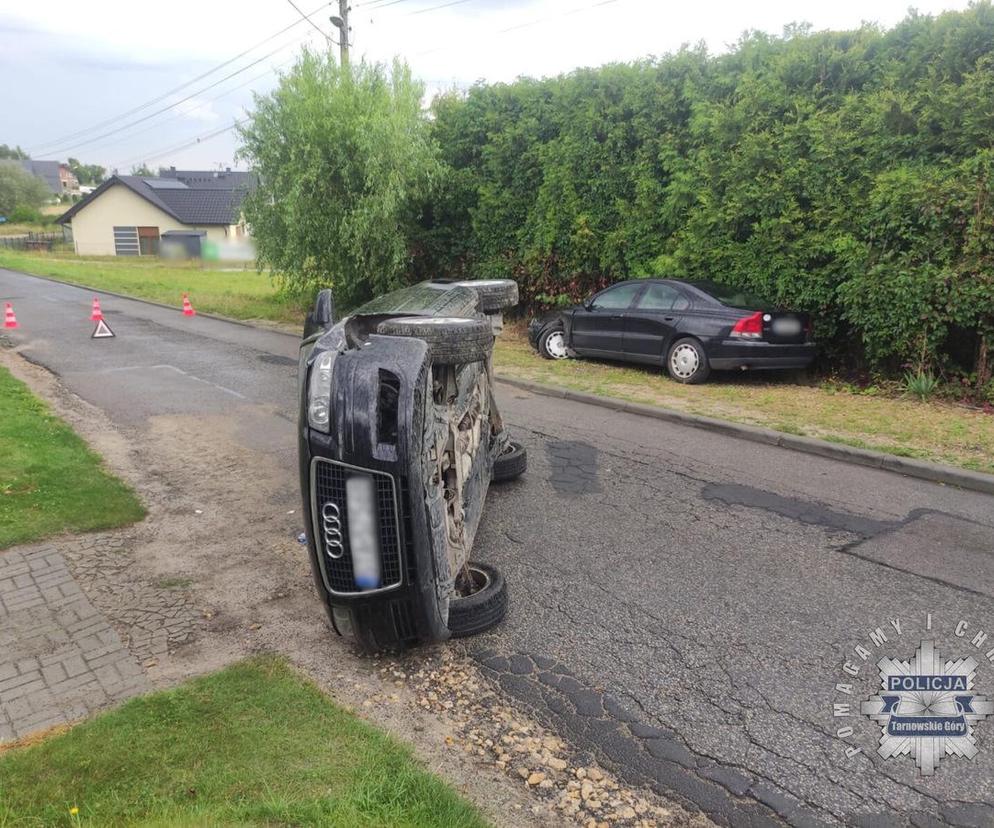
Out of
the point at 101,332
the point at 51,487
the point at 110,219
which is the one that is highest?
the point at 110,219

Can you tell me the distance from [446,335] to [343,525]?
105cm

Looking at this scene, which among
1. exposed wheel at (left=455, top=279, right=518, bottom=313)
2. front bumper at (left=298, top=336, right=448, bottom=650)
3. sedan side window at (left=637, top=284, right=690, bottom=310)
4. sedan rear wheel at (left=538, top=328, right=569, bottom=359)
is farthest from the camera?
sedan rear wheel at (left=538, top=328, right=569, bottom=359)

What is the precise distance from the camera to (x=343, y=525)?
3346 millimetres

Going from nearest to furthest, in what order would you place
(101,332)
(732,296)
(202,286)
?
(732,296), (101,332), (202,286)

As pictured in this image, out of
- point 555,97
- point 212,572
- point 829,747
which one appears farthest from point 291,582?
point 555,97

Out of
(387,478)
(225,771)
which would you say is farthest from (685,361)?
(225,771)

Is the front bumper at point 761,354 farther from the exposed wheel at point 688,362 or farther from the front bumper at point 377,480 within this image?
the front bumper at point 377,480

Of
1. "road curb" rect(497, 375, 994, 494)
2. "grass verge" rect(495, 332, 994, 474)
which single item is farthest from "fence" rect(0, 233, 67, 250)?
"road curb" rect(497, 375, 994, 494)

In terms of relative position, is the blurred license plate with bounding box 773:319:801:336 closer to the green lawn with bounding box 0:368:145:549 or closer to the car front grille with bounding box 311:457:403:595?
the green lawn with bounding box 0:368:145:549

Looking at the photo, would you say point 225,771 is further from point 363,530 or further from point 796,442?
point 796,442

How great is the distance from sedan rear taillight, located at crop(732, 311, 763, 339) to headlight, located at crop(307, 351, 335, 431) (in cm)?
790

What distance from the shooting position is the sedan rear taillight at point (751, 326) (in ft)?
33.2

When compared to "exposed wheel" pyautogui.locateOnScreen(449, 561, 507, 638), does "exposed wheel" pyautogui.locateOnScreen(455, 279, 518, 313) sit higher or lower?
higher

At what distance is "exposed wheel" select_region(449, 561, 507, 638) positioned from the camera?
158 inches
